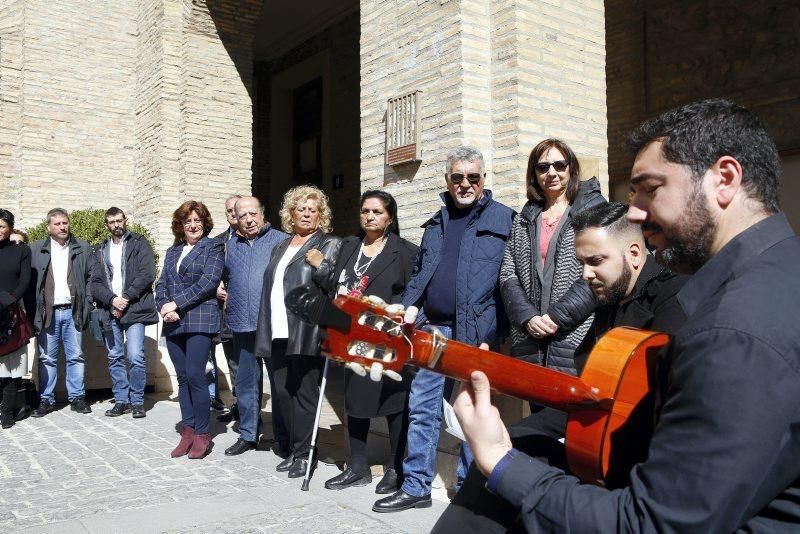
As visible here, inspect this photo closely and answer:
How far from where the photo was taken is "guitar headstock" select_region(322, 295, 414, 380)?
1626mm

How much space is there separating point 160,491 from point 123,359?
3389 millimetres

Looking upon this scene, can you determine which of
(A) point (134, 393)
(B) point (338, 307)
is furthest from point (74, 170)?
(B) point (338, 307)

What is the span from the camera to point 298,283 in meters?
4.98

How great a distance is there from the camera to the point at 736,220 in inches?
56.8

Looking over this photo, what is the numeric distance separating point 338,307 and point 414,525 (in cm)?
276

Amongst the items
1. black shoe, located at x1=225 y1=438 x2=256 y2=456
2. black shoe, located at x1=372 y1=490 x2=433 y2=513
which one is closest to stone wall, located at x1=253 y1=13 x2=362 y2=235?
black shoe, located at x1=225 y1=438 x2=256 y2=456

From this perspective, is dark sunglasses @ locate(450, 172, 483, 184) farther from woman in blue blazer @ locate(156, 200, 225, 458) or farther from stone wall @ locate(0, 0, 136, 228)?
stone wall @ locate(0, 0, 136, 228)

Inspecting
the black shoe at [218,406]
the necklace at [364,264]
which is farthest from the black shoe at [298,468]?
the black shoe at [218,406]

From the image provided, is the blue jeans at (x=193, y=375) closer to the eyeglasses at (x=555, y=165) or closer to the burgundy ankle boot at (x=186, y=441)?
the burgundy ankle boot at (x=186, y=441)

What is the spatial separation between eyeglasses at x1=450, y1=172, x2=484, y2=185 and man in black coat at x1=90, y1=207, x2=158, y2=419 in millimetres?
4283

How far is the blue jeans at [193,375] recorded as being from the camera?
5586mm

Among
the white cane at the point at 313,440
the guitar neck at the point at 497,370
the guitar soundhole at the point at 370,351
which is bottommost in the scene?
the white cane at the point at 313,440

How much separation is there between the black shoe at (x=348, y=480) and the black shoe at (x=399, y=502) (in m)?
0.49

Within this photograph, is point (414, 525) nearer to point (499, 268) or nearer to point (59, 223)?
point (499, 268)
